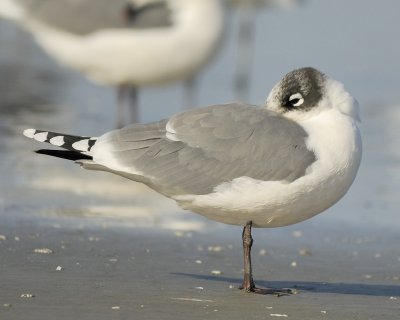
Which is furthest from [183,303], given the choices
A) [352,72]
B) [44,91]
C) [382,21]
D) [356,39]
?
[382,21]

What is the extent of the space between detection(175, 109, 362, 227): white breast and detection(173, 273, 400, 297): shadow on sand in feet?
1.27

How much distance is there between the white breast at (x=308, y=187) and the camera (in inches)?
207

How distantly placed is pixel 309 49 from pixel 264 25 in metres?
2.88

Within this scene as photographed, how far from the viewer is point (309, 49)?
47.1ft

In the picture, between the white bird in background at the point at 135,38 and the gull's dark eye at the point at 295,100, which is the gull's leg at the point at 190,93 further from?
the gull's dark eye at the point at 295,100

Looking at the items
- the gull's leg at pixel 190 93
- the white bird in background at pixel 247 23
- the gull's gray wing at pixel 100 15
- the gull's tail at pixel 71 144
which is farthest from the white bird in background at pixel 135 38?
the gull's tail at pixel 71 144

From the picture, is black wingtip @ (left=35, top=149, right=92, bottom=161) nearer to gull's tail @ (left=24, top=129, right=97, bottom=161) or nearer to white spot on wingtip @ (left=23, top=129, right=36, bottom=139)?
gull's tail @ (left=24, top=129, right=97, bottom=161)

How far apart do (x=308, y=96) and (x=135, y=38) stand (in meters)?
5.97

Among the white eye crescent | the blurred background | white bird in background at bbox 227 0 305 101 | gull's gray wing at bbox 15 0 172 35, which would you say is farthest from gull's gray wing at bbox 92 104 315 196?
white bird in background at bbox 227 0 305 101

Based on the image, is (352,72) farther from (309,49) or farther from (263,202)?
(263,202)

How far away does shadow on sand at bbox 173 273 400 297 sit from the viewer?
5523mm

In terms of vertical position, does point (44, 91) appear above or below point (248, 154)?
above

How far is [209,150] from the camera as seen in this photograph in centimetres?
541

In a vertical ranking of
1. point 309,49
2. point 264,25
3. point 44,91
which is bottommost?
point 44,91
